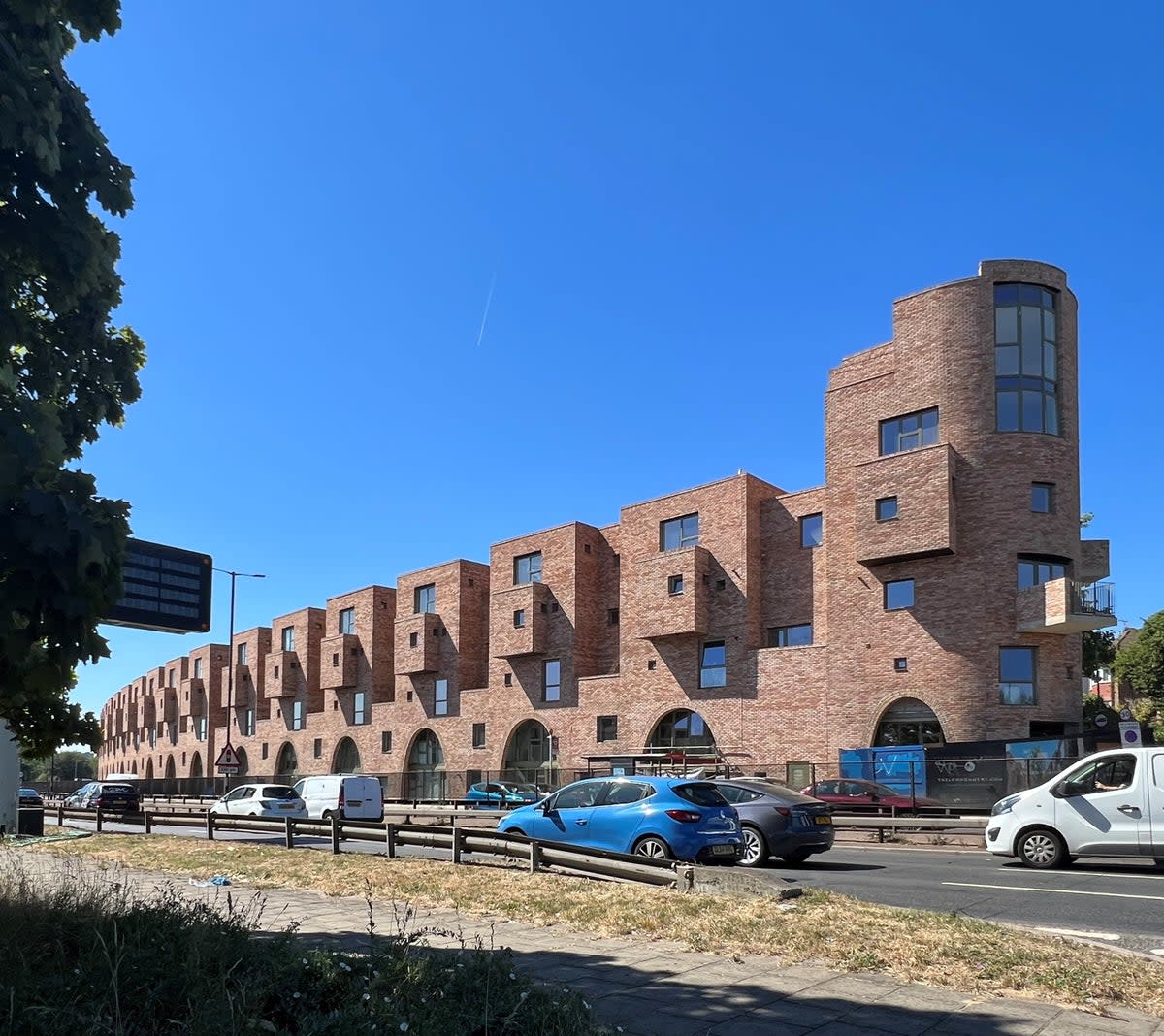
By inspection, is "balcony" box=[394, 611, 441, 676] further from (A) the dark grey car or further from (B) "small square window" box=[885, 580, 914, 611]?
(A) the dark grey car

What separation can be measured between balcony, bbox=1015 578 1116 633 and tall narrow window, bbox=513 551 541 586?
23409 mm

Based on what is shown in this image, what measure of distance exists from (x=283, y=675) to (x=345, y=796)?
123 feet

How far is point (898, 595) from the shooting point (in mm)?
36969

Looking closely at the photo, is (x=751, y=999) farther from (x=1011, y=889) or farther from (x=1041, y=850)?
(x=1041, y=850)

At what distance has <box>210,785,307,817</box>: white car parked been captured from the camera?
32.1 m

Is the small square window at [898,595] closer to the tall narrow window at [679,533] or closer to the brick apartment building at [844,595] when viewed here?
the brick apartment building at [844,595]

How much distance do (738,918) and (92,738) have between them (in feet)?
18.2

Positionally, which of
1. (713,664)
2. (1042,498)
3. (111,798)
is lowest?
(111,798)

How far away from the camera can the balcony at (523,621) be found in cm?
4941

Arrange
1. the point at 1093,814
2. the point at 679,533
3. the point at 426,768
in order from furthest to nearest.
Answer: the point at 426,768 < the point at 679,533 < the point at 1093,814

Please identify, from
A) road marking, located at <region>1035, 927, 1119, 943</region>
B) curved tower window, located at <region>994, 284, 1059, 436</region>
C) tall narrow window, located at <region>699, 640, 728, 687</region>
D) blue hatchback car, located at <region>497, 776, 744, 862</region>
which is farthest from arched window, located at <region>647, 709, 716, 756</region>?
road marking, located at <region>1035, 927, 1119, 943</region>

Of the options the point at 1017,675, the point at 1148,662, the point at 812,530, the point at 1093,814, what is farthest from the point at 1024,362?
the point at 1093,814

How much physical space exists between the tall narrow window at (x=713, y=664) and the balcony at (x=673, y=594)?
35.6 inches

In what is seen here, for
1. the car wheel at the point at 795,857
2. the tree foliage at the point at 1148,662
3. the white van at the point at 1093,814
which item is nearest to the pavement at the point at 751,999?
the car wheel at the point at 795,857
